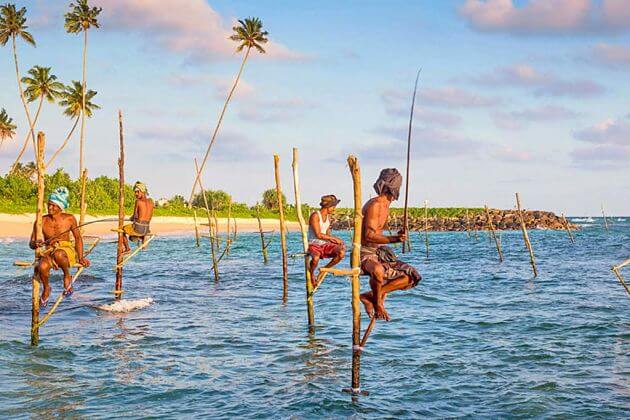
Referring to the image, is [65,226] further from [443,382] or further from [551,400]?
[551,400]

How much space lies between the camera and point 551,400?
10000mm

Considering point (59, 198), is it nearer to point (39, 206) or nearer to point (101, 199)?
point (39, 206)

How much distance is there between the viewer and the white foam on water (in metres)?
18.5

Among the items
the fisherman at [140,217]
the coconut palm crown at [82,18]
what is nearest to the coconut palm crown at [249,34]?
the coconut palm crown at [82,18]

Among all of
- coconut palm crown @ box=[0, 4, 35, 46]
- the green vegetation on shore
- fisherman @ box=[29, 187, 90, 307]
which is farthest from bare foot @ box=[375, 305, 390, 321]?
coconut palm crown @ box=[0, 4, 35, 46]

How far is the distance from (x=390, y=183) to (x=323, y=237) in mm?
5021

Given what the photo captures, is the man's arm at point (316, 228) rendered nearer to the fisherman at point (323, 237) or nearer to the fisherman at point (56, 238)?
the fisherman at point (323, 237)

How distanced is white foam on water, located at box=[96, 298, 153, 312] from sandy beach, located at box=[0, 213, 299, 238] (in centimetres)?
1457

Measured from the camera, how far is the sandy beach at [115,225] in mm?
55906

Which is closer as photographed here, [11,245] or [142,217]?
[142,217]

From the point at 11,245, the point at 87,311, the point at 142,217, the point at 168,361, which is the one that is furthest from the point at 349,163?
the point at 11,245

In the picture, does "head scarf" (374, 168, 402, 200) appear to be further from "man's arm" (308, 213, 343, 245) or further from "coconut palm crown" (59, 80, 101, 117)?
"coconut palm crown" (59, 80, 101, 117)

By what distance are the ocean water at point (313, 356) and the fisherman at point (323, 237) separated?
191cm

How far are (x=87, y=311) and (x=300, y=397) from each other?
1033 cm
